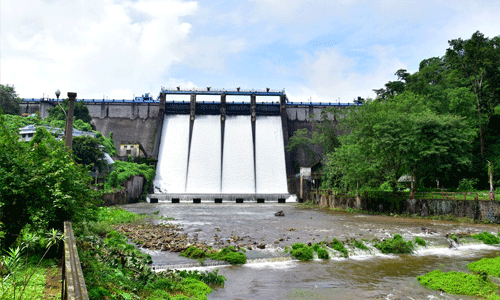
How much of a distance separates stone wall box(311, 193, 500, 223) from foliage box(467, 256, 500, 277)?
1199 centimetres

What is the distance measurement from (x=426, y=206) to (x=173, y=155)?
118 feet

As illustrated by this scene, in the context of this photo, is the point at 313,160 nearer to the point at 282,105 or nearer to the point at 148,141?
the point at 282,105

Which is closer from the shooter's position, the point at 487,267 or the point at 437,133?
the point at 487,267

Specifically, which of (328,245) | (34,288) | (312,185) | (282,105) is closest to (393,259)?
(328,245)

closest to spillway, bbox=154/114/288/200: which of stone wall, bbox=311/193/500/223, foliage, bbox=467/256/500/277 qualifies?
stone wall, bbox=311/193/500/223

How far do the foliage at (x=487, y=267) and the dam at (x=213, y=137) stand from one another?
3316cm

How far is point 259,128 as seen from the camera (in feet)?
187

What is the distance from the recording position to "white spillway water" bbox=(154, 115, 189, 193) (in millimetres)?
48312

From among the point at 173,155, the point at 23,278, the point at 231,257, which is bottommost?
the point at 231,257

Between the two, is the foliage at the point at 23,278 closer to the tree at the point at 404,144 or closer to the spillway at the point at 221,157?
the tree at the point at 404,144

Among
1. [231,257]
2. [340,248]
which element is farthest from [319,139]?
[231,257]

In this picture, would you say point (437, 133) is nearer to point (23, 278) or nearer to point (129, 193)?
point (23, 278)

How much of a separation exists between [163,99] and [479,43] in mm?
43337

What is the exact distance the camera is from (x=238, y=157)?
170ft
